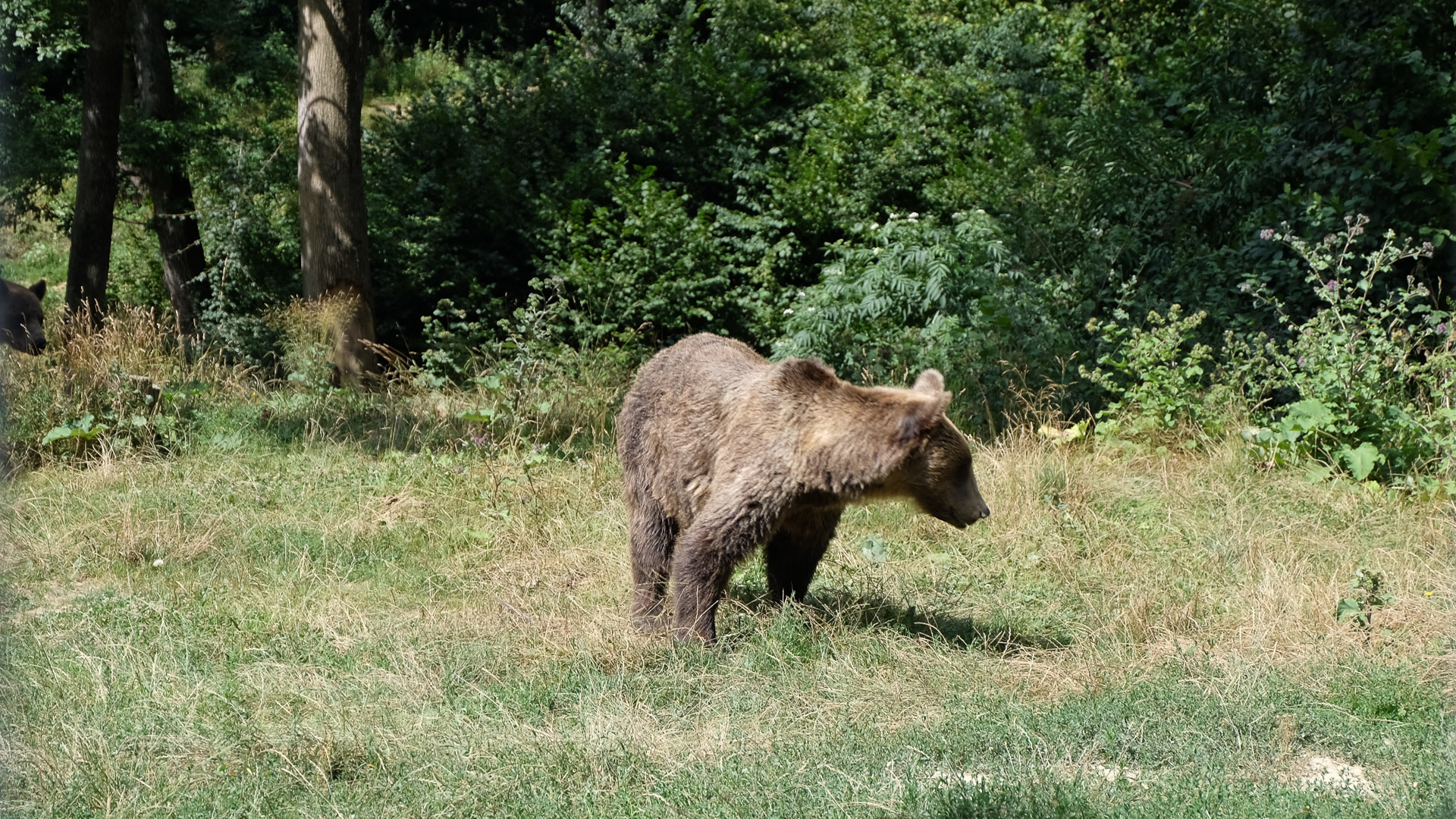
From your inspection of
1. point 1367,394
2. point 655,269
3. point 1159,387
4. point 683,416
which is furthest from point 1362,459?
point 655,269

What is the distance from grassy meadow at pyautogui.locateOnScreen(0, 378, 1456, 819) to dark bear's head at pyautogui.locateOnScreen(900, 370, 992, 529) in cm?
65

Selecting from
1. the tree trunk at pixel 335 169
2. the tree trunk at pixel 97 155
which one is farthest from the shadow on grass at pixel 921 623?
the tree trunk at pixel 97 155

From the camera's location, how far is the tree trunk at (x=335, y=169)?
10.6 m

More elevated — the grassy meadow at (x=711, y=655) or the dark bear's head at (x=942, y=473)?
the dark bear's head at (x=942, y=473)

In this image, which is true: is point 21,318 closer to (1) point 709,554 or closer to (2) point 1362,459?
(1) point 709,554

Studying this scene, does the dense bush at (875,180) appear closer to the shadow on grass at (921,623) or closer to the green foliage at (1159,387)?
the green foliage at (1159,387)

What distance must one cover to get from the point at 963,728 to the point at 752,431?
158cm

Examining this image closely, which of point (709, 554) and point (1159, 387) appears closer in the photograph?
point (709, 554)

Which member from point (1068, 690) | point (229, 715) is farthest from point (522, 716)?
point (1068, 690)

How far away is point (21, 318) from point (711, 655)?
9537 mm

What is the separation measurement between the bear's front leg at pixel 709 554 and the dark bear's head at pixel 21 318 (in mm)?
7577

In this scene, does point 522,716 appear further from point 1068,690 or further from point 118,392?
point 118,392

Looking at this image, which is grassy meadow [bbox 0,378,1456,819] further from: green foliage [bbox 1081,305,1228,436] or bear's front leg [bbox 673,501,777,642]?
green foliage [bbox 1081,305,1228,436]

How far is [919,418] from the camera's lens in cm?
504
